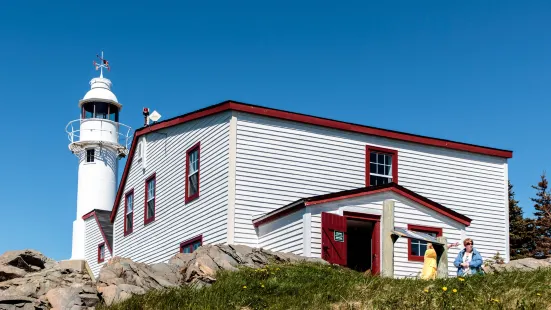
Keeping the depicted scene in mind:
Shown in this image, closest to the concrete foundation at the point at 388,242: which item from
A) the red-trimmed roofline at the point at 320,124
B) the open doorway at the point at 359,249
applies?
the open doorway at the point at 359,249

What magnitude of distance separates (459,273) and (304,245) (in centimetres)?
550

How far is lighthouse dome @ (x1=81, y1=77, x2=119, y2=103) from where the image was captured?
155 feet

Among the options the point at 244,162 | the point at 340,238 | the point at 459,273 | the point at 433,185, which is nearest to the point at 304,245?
the point at 340,238

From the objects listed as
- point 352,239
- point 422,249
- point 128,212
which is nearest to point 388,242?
point 422,249

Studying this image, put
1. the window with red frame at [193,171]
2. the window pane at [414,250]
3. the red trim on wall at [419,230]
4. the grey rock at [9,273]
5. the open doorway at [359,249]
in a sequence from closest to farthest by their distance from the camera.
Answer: the grey rock at [9,273] → the red trim on wall at [419,230] → the window pane at [414,250] → the open doorway at [359,249] → the window with red frame at [193,171]

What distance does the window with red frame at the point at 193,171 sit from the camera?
2736cm

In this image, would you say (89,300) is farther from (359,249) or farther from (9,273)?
(359,249)

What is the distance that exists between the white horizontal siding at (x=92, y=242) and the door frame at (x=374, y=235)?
18.3m

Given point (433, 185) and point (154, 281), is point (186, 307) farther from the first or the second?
point (433, 185)

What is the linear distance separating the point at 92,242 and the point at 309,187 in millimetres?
18534

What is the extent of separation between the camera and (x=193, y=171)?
2775 cm

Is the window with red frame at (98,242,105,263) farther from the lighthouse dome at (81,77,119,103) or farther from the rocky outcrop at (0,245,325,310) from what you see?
the rocky outcrop at (0,245,325,310)

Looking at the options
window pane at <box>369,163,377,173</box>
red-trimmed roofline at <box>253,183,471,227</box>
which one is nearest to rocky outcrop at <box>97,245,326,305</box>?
red-trimmed roofline at <box>253,183,471,227</box>

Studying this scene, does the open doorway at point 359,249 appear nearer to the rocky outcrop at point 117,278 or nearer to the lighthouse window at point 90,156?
the rocky outcrop at point 117,278
